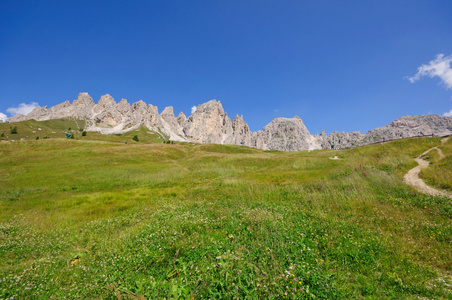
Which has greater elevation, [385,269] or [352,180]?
[352,180]

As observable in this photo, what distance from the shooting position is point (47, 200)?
18703 mm

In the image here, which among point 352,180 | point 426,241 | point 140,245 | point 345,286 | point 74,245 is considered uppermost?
point 352,180

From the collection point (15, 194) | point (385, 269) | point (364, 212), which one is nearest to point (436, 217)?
point (364, 212)

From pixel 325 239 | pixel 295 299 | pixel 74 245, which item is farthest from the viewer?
pixel 74 245

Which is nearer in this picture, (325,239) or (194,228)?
(325,239)

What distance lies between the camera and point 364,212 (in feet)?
38.6

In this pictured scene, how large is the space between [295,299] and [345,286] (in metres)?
2.39

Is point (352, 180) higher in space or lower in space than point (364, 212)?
higher

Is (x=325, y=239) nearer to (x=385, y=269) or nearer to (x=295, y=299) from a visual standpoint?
(x=385, y=269)

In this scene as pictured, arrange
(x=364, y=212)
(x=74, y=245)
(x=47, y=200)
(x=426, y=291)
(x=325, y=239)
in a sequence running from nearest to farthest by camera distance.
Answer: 1. (x=426, y=291)
2. (x=325, y=239)
3. (x=74, y=245)
4. (x=364, y=212)
5. (x=47, y=200)

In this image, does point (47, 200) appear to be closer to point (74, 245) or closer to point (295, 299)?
point (74, 245)

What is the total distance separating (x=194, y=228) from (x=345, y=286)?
730cm

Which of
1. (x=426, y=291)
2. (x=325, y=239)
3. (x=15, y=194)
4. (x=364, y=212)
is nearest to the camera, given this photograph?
(x=426, y=291)

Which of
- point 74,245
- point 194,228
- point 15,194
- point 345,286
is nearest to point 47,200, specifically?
point 15,194
